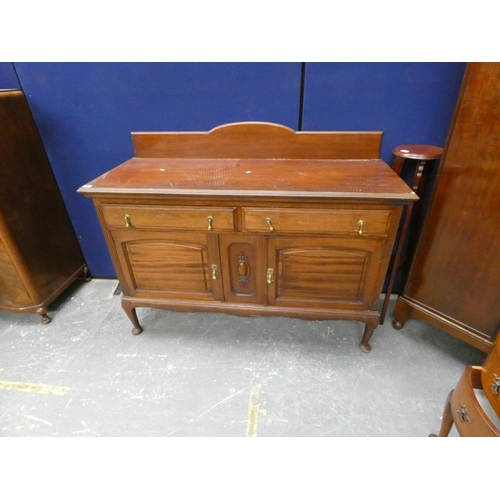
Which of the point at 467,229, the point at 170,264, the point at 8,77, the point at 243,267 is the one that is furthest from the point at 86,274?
the point at 467,229

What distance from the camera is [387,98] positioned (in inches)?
55.6

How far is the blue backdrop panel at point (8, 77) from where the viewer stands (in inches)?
60.3

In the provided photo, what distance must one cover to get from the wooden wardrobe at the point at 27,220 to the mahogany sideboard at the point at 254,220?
0.59m

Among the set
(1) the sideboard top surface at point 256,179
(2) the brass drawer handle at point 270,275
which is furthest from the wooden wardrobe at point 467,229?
(2) the brass drawer handle at point 270,275

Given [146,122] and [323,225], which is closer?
[323,225]

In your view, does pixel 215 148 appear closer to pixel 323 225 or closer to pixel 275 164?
pixel 275 164

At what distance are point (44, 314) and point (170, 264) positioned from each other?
0.98m

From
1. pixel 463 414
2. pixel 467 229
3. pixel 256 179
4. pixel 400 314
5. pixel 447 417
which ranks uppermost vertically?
pixel 256 179

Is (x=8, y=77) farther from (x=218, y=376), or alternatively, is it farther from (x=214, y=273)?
(x=218, y=376)

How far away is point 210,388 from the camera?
1437 millimetres

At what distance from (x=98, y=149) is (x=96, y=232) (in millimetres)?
561

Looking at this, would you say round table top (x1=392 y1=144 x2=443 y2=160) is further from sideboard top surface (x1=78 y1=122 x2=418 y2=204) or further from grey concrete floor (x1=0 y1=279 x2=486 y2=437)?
grey concrete floor (x1=0 y1=279 x2=486 y2=437)

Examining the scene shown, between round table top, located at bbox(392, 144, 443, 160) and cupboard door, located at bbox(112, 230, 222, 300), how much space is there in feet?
2.94

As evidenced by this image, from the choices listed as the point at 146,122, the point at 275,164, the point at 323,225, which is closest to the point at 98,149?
the point at 146,122
